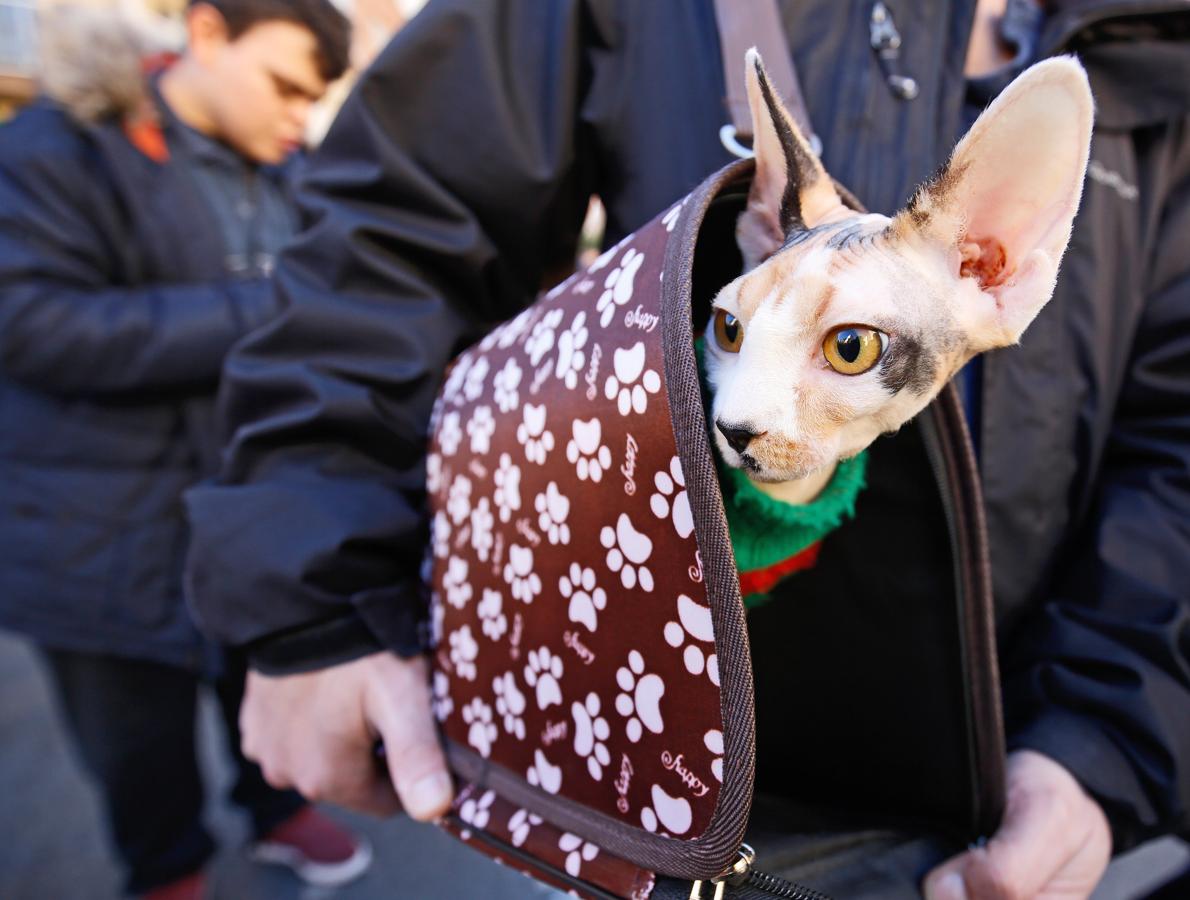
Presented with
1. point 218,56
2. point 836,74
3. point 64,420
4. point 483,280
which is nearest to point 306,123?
point 218,56

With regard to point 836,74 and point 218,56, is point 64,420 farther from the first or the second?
point 836,74

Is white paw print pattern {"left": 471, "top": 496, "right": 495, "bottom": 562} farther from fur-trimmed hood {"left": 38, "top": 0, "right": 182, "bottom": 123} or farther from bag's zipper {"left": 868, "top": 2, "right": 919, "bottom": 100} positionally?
fur-trimmed hood {"left": 38, "top": 0, "right": 182, "bottom": 123}

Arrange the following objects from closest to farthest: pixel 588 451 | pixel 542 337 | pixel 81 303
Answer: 1. pixel 588 451
2. pixel 542 337
3. pixel 81 303

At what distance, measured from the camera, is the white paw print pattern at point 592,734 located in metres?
0.71

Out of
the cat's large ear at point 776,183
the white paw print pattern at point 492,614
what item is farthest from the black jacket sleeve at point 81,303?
the cat's large ear at point 776,183

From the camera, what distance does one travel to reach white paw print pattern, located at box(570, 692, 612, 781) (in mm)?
710

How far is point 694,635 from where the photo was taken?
1.98 feet

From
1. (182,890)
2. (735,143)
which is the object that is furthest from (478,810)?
(182,890)

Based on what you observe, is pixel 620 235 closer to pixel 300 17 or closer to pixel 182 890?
pixel 300 17

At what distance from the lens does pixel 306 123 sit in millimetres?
2178

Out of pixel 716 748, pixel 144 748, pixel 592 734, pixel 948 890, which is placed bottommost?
pixel 144 748

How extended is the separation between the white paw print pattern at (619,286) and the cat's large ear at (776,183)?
10 centimetres

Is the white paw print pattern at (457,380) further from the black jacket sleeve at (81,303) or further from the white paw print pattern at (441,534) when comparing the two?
the black jacket sleeve at (81,303)

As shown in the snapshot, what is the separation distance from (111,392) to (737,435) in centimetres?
161
